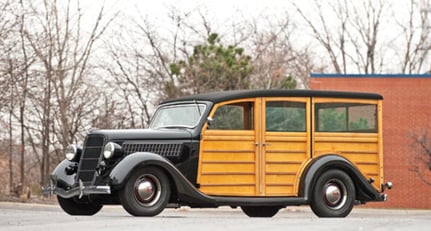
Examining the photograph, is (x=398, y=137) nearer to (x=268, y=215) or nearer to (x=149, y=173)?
(x=268, y=215)

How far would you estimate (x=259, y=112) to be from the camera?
1428 centimetres

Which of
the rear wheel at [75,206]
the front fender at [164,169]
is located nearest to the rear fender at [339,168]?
the front fender at [164,169]

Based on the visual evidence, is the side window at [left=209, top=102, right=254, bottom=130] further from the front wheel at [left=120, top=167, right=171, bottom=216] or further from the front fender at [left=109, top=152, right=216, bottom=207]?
the front wheel at [left=120, top=167, right=171, bottom=216]

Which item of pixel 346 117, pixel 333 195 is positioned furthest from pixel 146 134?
pixel 346 117

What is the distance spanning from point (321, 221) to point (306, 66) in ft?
133

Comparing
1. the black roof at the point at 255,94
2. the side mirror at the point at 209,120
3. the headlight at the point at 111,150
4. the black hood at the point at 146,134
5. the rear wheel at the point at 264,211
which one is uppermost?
the black roof at the point at 255,94

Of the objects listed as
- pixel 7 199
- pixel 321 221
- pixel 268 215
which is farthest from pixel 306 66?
pixel 321 221

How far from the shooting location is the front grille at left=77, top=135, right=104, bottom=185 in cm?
1329

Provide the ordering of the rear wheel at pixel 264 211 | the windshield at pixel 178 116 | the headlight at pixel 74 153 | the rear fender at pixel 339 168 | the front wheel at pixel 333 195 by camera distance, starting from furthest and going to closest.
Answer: the rear wheel at pixel 264 211 < the front wheel at pixel 333 195 < the rear fender at pixel 339 168 < the windshield at pixel 178 116 < the headlight at pixel 74 153

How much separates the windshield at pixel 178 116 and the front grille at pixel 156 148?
56 centimetres

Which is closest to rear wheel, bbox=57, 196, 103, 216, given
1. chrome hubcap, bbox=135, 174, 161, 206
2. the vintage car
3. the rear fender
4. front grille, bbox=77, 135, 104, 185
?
the vintage car

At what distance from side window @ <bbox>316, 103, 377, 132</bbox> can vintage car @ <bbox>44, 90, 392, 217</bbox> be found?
0.05 feet

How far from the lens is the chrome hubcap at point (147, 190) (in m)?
13.0

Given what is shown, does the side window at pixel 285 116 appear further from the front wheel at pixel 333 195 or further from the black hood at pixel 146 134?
the black hood at pixel 146 134
